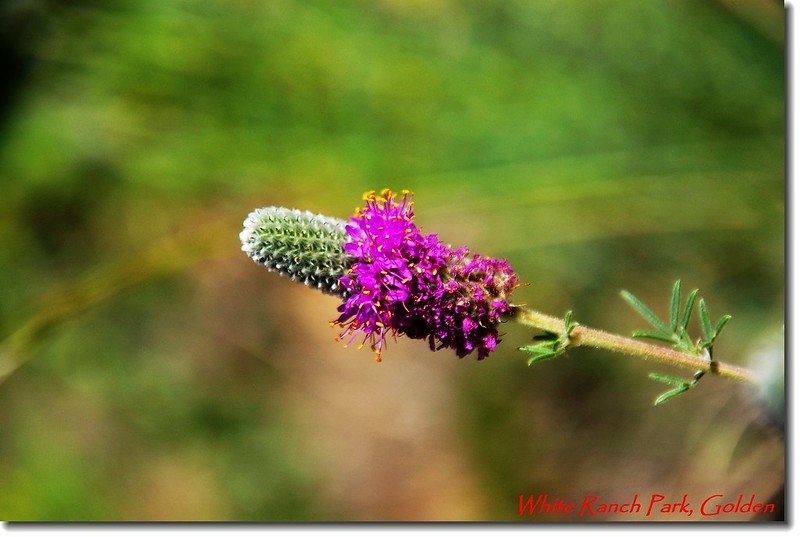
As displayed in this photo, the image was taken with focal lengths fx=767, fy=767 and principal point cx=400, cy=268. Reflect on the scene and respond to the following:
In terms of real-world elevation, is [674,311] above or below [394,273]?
above

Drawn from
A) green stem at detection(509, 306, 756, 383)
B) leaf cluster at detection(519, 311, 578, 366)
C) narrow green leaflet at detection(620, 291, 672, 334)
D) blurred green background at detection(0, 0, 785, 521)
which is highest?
blurred green background at detection(0, 0, 785, 521)

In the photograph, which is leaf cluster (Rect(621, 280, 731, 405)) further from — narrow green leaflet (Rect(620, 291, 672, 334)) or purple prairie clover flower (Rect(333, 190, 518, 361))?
purple prairie clover flower (Rect(333, 190, 518, 361))

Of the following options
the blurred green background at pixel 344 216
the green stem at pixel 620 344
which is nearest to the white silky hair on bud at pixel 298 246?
the green stem at pixel 620 344

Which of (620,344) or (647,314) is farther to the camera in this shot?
(647,314)

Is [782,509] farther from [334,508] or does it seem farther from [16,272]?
[16,272]

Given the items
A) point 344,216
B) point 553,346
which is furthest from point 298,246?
point 344,216

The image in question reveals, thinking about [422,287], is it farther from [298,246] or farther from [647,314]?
[647,314]

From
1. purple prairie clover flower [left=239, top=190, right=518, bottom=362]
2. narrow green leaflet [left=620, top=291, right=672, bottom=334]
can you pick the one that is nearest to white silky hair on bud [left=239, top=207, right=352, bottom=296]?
purple prairie clover flower [left=239, top=190, right=518, bottom=362]

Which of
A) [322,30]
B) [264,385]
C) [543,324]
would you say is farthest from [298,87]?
[543,324]
